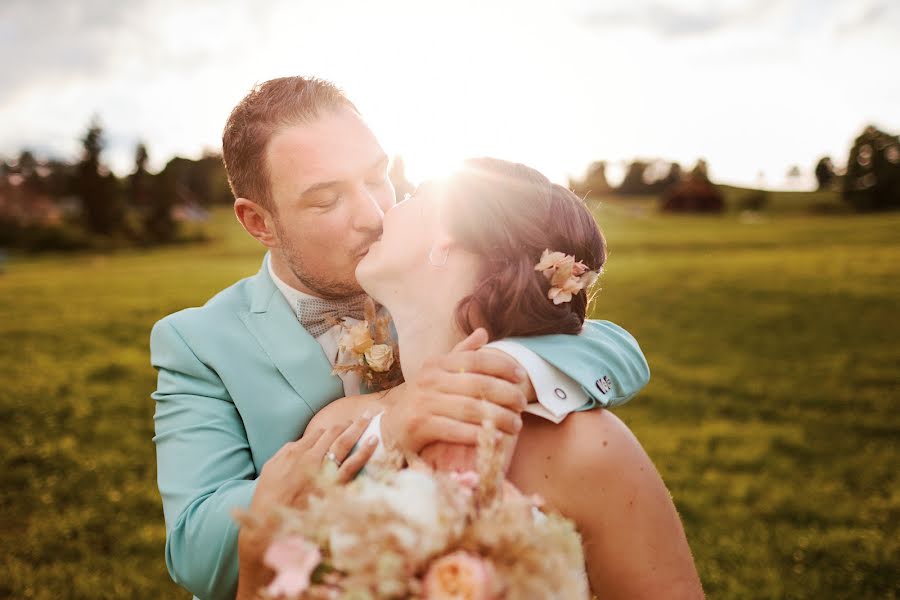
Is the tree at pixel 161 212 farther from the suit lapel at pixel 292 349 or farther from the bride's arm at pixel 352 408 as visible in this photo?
the bride's arm at pixel 352 408

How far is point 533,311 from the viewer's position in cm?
242

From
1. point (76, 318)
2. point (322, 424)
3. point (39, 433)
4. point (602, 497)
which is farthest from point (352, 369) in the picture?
point (76, 318)

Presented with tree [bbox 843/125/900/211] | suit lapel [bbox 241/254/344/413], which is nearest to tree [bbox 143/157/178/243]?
tree [bbox 843/125/900/211]

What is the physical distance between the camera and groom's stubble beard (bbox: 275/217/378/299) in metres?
3.26

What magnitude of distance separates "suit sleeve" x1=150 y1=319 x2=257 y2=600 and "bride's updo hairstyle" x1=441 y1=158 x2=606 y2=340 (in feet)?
3.26

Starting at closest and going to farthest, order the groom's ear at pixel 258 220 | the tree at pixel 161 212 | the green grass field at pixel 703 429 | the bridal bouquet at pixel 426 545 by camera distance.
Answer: the bridal bouquet at pixel 426 545, the groom's ear at pixel 258 220, the green grass field at pixel 703 429, the tree at pixel 161 212

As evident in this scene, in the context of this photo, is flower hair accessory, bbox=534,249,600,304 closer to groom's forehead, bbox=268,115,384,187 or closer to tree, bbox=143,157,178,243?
groom's forehead, bbox=268,115,384,187

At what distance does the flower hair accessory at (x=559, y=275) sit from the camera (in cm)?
243

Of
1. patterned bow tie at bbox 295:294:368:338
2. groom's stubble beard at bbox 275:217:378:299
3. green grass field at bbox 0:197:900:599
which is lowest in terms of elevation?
green grass field at bbox 0:197:900:599

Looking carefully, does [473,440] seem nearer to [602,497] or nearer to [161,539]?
[602,497]

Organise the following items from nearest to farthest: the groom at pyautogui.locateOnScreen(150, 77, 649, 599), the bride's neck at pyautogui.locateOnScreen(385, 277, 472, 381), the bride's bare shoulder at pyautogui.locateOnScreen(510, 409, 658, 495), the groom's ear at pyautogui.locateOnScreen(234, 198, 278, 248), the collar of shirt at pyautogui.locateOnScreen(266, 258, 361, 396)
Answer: the groom at pyautogui.locateOnScreen(150, 77, 649, 599) < the bride's bare shoulder at pyautogui.locateOnScreen(510, 409, 658, 495) < the bride's neck at pyautogui.locateOnScreen(385, 277, 472, 381) < the collar of shirt at pyautogui.locateOnScreen(266, 258, 361, 396) < the groom's ear at pyautogui.locateOnScreen(234, 198, 278, 248)

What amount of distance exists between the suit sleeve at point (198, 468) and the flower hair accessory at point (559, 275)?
1167 millimetres

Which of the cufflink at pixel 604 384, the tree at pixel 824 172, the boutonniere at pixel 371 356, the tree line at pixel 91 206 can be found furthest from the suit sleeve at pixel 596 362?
the tree at pixel 824 172

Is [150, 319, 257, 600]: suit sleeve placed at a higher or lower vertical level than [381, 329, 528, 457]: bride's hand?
lower
